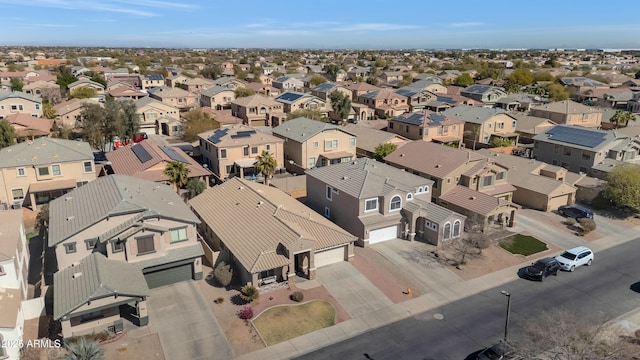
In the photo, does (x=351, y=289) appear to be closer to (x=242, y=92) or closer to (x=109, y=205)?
(x=109, y=205)

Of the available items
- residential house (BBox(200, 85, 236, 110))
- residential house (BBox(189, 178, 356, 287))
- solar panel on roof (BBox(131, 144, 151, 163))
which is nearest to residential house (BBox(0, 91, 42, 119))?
residential house (BBox(200, 85, 236, 110))

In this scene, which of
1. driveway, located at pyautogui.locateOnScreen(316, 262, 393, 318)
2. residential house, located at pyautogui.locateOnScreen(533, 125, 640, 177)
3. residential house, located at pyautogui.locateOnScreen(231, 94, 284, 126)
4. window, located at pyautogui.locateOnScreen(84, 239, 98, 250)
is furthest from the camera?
residential house, located at pyautogui.locateOnScreen(231, 94, 284, 126)

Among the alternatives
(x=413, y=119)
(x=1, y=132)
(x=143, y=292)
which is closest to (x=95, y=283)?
(x=143, y=292)

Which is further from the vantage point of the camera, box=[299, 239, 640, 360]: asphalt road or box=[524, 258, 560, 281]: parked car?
box=[524, 258, 560, 281]: parked car

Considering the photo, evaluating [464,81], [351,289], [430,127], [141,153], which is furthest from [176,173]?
[464,81]

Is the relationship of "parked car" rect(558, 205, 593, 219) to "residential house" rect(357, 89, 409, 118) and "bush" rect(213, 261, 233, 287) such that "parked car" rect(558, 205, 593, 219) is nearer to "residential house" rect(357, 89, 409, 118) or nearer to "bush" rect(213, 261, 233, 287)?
"bush" rect(213, 261, 233, 287)

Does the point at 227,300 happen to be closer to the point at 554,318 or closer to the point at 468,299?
the point at 468,299

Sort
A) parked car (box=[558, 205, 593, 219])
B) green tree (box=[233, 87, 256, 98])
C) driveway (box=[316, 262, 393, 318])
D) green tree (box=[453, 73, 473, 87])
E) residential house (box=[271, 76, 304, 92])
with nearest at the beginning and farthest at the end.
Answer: driveway (box=[316, 262, 393, 318])
parked car (box=[558, 205, 593, 219])
green tree (box=[233, 87, 256, 98])
residential house (box=[271, 76, 304, 92])
green tree (box=[453, 73, 473, 87])
